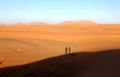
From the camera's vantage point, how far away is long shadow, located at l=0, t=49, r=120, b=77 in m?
9.68

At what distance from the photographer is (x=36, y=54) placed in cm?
2291

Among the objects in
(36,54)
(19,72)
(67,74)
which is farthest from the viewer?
(36,54)

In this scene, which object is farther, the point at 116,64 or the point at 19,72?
the point at 19,72

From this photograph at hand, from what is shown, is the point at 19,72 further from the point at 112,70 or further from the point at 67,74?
the point at 112,70

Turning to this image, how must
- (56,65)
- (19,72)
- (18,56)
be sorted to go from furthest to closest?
(18,56), (19,72), (56,65)

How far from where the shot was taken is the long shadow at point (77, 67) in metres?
9.68

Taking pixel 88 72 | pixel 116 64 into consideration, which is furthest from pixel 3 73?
pixel 116 64

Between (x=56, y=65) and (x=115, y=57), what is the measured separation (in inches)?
91.3

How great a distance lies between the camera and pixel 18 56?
70.6ft

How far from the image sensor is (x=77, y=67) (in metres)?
10.6

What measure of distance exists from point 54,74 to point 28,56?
11399 millimetres

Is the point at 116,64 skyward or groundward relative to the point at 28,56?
skyward

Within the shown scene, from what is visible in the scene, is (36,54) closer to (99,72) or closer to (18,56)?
(18,56)

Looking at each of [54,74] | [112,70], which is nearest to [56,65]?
[54,74]
